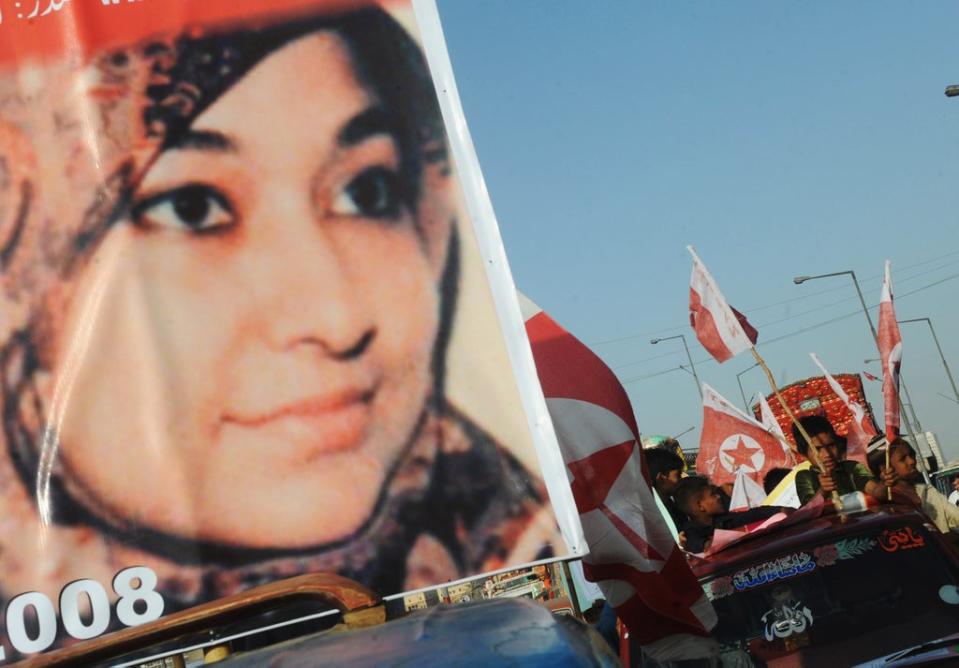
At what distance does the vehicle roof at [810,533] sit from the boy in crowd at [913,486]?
8.14 feet

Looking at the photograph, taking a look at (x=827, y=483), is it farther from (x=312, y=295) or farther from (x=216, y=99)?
(x=216, y=99)

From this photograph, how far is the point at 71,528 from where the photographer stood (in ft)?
9.61

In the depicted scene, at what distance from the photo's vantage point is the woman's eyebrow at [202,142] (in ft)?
10.3

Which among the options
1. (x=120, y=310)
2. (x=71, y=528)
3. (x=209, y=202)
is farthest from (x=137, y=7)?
(x=71, y=528)

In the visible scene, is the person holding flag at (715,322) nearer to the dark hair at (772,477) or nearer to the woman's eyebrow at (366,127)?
the dark hair at (772,477)

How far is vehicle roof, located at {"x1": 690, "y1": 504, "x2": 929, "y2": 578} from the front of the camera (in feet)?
18.8

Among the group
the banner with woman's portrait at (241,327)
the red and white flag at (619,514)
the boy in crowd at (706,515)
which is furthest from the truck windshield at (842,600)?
the banner with woman's portrait at (241,327)

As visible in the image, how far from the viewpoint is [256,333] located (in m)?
3.05

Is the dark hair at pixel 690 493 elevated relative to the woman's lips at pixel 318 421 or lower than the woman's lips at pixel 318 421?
lower

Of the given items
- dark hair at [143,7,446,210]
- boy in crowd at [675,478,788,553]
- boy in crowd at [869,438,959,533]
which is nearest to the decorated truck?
boy in crowd at [869,438,959,533]

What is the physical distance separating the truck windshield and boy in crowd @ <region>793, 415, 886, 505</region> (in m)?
3.12

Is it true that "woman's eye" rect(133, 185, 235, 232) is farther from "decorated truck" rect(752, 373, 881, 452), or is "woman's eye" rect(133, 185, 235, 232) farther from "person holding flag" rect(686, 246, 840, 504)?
"decorated truck" rect(752, 373, 881, 452)

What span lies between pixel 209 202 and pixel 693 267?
776cm

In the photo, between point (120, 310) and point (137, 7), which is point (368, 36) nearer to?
point (137, 7)
